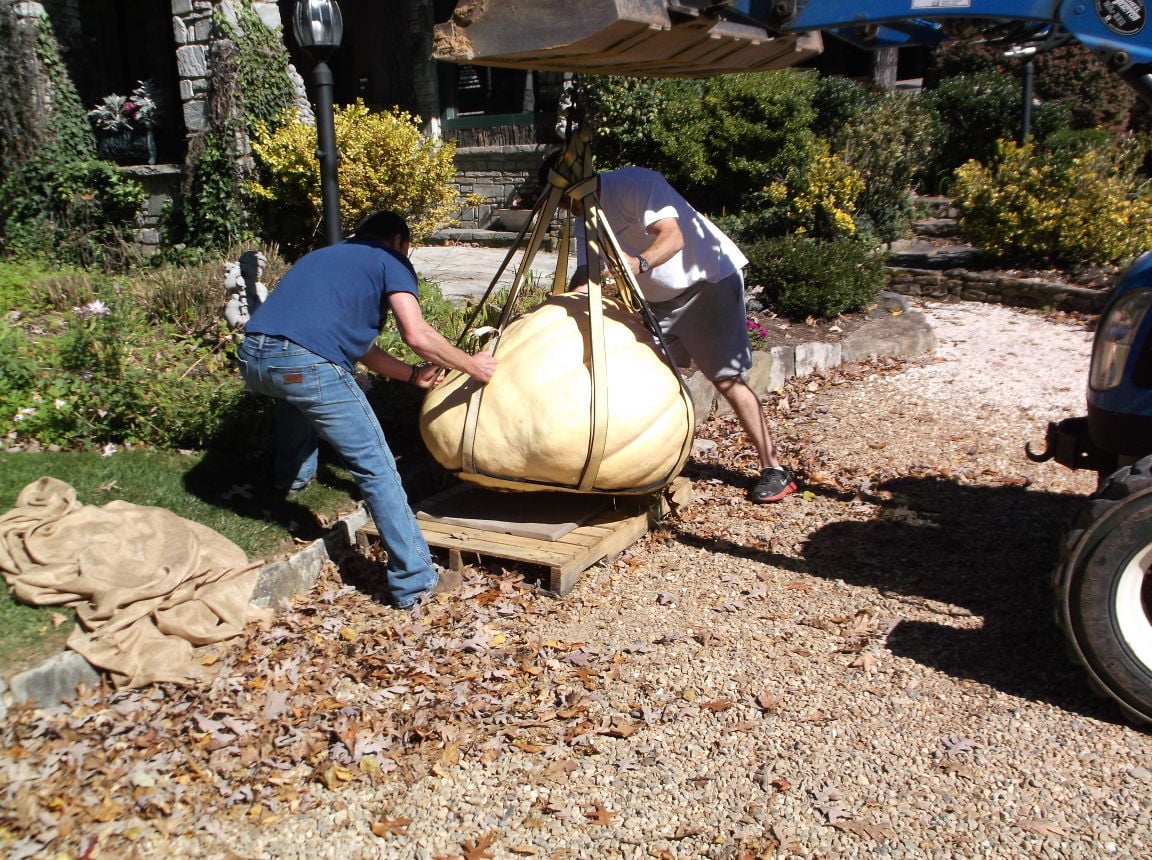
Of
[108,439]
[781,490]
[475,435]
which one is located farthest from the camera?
[781,490]

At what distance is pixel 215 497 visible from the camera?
4.74 metres

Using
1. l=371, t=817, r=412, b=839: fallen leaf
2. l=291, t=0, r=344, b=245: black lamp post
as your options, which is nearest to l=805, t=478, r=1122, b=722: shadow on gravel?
l=371, t=817, r=412, b=839: fallen leaf

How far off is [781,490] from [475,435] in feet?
6.17

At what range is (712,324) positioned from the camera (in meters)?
5.23

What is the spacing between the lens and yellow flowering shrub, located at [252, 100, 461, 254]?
920cm

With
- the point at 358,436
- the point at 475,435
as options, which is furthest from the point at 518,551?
the point at 358,436

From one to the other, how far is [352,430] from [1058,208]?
29.0 ft

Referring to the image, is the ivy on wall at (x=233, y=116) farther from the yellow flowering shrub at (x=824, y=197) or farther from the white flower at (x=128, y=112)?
the yellow flowering shrub at (x=824, y=197)

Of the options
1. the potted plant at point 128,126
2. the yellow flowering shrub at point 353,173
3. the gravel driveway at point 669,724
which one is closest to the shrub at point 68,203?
the potted plant at point 128,126

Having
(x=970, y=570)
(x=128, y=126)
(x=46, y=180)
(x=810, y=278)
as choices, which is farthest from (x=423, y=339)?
(x=128, y=126)

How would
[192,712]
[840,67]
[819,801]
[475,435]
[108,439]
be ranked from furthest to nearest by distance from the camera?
1. [840,67]
2. [108,439]
3. [475,435]
4. [192,712]
5. [819,801]

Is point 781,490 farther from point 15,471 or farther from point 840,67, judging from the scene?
point 840,67

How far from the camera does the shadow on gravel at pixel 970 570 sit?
3682 mm

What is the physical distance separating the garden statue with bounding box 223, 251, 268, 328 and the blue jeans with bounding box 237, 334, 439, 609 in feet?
5.61
